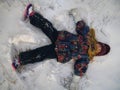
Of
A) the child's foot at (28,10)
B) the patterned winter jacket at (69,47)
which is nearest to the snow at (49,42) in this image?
the child's foot at (28,10)

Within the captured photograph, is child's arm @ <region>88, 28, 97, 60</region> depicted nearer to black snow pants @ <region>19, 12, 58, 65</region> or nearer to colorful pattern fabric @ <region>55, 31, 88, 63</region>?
colorful pattern fabric @ <region>55, 31, 88, 63</region>

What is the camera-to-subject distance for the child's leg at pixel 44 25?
3.12 metres

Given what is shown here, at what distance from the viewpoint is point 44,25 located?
3.12m

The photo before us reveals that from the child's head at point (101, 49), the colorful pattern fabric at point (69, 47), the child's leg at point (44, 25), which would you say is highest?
the child's leg at point (44, 25)

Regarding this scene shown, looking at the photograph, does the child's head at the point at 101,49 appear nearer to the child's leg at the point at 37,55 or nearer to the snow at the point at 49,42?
the snow at the point at 49,42

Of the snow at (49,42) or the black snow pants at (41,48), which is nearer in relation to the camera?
the black snow pants at (41,48)

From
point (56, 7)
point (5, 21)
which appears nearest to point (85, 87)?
point (56, 7)

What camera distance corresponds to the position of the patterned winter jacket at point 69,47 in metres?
3.08

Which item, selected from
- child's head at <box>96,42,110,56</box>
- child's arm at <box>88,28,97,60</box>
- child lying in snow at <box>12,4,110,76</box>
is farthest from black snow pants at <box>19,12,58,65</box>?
child's head at <box>96,42,110,56</box>

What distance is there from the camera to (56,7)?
3.45 meters

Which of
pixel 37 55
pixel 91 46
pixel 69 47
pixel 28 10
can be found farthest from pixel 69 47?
pixel 28 10

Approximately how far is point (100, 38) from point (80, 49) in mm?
610

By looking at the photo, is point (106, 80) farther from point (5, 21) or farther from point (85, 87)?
point (5, 21)

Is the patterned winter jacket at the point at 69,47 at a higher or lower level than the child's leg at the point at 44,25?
lower
